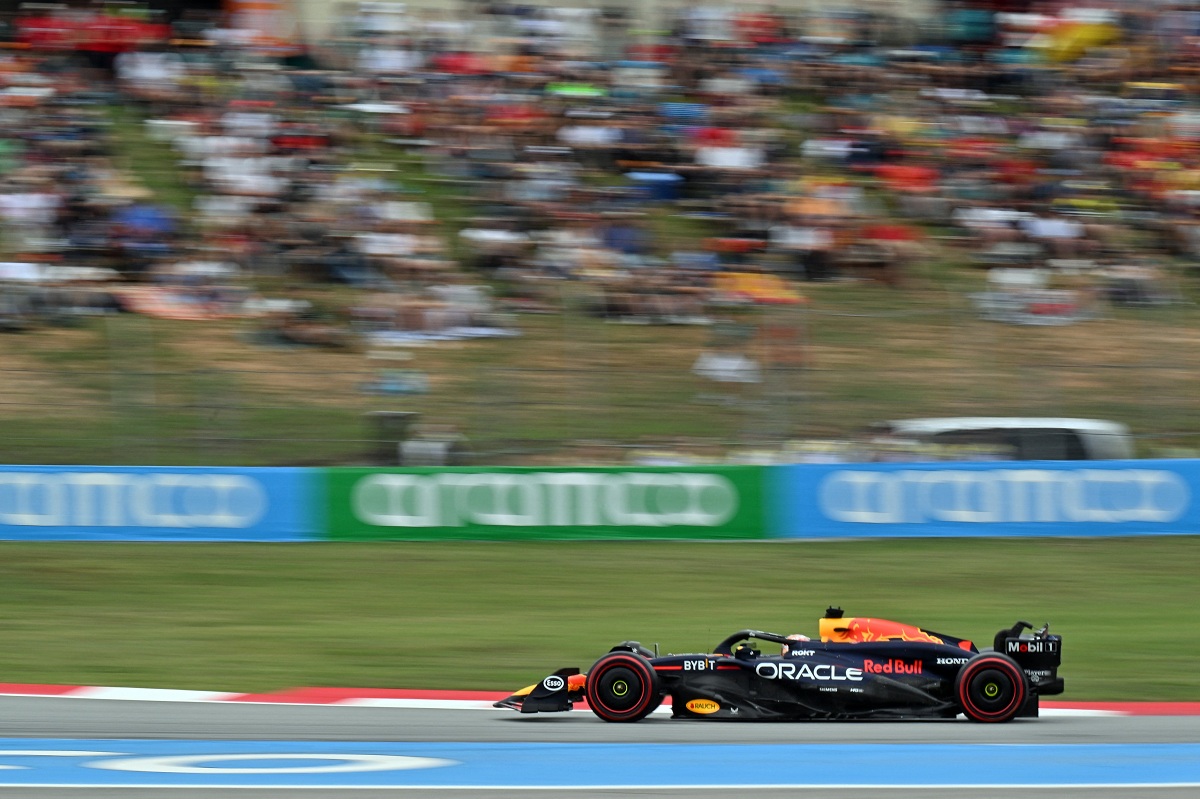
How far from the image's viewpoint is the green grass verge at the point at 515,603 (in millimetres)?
8852

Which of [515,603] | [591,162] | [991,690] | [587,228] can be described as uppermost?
[591,162]

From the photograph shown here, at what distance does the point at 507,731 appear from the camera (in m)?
6.81

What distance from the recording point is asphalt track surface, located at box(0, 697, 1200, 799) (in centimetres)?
553

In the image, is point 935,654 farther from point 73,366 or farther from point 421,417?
point 73,366

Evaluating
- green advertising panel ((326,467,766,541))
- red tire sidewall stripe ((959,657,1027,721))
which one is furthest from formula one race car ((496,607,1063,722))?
green advertising panel ((326,467,766,541))

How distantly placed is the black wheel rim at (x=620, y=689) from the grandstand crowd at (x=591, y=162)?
7813mm

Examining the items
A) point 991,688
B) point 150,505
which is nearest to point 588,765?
point 991,688

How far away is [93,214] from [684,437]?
6.04 meters

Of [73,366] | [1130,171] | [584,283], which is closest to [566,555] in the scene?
[584,283]

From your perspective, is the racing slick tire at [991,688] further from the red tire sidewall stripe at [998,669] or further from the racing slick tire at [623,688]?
the racing slick tire at [623,688]

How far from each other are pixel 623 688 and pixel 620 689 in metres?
0.01

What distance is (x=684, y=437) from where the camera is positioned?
13.2m

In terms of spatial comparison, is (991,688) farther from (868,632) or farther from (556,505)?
(556,505)

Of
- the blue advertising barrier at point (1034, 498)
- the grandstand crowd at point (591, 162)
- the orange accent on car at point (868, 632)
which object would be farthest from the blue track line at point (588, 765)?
the grandstand crowd at point (591, 162)
